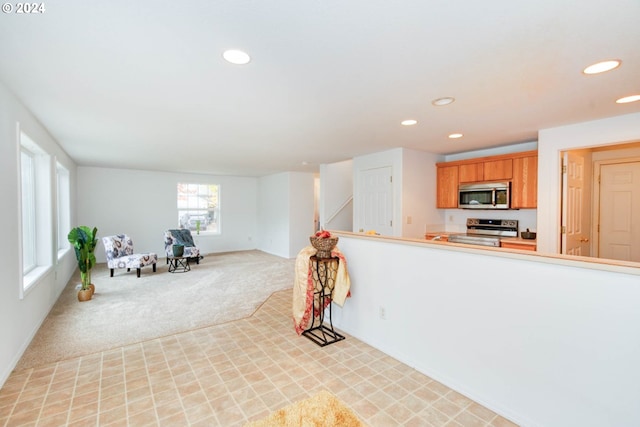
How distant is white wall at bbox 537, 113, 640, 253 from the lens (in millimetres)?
3180

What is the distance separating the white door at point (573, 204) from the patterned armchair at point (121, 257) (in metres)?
6.91

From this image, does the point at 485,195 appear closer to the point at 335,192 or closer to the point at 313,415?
the point at 335,192

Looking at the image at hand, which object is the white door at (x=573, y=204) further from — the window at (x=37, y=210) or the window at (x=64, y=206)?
the window at (x=64, y=206)

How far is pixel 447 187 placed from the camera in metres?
5.04

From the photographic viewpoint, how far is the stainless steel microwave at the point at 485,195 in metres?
4.24

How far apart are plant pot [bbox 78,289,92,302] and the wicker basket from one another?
3.68 m

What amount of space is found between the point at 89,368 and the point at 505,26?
388cm

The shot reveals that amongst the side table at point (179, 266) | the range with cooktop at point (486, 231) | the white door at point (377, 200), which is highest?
the white door at point (377, 200)

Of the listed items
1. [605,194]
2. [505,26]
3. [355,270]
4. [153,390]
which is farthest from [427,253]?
[605,194]

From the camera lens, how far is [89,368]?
249 cm

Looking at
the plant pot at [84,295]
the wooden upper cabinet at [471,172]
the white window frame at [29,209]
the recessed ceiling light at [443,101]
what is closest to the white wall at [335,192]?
the wooden upper cabinet at [471,172]

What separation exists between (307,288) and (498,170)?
342 centimetres

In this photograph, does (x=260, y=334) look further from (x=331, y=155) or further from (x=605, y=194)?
(x=605, y=194)

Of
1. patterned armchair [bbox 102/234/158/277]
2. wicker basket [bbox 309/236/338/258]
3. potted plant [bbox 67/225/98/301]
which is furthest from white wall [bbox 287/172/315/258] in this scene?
wicker basket [bbox 309/236/338/258]
